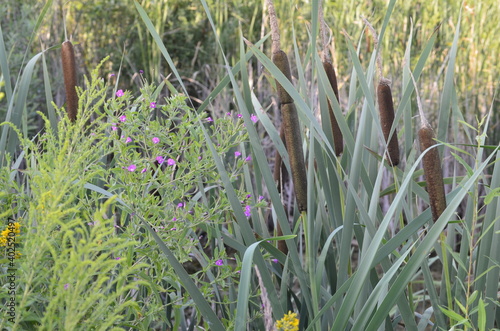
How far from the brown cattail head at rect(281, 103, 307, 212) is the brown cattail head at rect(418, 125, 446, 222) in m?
0.20

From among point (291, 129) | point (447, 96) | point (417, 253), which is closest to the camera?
point (417, 253)

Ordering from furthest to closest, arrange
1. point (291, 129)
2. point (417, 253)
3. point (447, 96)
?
point (447, 96) → point (291, 129) → point (417, 253)

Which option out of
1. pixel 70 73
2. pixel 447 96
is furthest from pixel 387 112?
pixel 70 73

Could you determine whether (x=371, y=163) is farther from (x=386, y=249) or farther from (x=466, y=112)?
(x=466, y=112)

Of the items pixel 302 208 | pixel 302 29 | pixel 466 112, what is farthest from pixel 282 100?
pixel 302 29

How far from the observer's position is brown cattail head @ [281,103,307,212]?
1.06 m

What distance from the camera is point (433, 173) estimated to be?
0.97 meters

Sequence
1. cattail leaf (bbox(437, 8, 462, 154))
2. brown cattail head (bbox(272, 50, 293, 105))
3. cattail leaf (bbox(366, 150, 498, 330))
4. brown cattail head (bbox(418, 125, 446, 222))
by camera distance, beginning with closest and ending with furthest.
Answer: cattail leaf (bbox(366, 150, 498, 330)) → brown cattail head (bbox(418, 125, 446, 222)) → brown cattail head (bbox(272, 50, 293, 105)) → cattail leaf (bbox(437, 8, 462, 154))

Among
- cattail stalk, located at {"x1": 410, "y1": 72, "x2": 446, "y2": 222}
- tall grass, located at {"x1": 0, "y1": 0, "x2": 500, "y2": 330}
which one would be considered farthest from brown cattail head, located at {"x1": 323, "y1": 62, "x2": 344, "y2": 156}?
cattail stalk, located at {"x1": 410, "y1": 72, "x2": 446, "y2": 222}

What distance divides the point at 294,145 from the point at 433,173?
0.23m

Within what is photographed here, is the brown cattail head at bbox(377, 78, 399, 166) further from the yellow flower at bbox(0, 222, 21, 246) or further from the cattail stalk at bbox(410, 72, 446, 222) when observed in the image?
the yellow flower at bbox(0, 222, 21, 246)

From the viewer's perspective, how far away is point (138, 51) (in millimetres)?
4211

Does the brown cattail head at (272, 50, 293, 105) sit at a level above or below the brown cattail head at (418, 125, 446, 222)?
above

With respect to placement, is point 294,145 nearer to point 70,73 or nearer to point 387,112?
point 387,112
